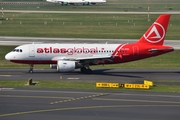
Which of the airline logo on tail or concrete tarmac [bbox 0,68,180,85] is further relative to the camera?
the airline logo on tail

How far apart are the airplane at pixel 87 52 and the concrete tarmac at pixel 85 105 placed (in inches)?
547

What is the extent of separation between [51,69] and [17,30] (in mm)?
53304

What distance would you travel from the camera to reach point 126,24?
131250mm

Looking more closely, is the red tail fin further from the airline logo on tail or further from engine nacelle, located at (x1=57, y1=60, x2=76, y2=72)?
engine nacelle, located at (x1=57, y1=60, x2=76, y2=72)

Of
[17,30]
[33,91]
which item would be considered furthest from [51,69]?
[17,30]

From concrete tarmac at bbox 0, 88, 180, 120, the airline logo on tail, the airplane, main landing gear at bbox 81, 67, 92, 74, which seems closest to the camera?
concrete tarmac at bbox 0, 88, 180, 120

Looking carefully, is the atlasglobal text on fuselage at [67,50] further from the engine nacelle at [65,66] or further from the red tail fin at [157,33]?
the red tail fin at [157,33]

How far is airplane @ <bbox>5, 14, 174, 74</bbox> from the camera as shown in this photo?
192 ft

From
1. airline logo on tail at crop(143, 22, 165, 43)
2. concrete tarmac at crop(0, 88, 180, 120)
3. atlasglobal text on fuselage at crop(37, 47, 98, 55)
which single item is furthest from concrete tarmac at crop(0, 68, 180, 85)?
concrete tarmac at crop(0, 88, 180, 120)

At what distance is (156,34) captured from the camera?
197 ft

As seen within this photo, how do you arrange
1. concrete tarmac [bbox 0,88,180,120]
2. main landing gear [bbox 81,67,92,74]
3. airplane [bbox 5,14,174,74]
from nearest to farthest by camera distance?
concrete tarmac [bbox 0,88,180,120], airplane [bbox 5,14,174,74], main landing gear [bbox 81,67,92,74]

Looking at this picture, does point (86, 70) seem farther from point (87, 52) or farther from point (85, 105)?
point (85, 105)

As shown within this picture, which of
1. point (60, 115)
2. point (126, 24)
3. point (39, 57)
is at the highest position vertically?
point (126, 24)

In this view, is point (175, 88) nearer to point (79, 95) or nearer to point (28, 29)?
point (79, 95)
